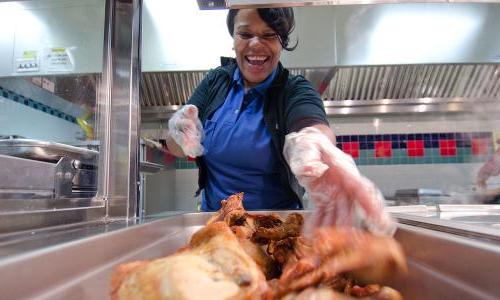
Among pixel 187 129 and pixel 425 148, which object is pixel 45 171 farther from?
pixel 425 148

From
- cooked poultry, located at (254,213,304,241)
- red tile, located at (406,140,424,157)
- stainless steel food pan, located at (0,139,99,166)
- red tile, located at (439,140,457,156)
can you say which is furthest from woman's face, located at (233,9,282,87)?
red tile, located at (439,140,457,156)

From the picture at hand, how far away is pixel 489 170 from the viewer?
3.53 m

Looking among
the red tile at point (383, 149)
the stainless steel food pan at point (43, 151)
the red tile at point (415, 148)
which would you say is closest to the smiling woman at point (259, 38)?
the stainless steel food pan at point (43, 151)

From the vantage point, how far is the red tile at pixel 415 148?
13.6ft

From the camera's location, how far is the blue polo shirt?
1.67 meters

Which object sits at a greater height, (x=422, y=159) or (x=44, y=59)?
(x=44, y=59)

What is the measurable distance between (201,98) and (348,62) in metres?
1.84

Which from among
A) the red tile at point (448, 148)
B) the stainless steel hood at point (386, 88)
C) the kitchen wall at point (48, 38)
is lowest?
the red tile at point (448, 148)

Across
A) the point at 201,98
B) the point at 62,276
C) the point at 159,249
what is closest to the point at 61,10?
the point at 201,98

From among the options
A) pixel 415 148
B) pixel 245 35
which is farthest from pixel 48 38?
pixel 415 148

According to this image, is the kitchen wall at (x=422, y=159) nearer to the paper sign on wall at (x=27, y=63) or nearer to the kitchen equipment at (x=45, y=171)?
the paper sign on wall at (x=27, y=63)

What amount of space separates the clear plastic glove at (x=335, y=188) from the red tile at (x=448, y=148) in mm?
3814

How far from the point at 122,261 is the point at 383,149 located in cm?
391

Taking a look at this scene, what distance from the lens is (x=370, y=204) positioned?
0.76 metres
